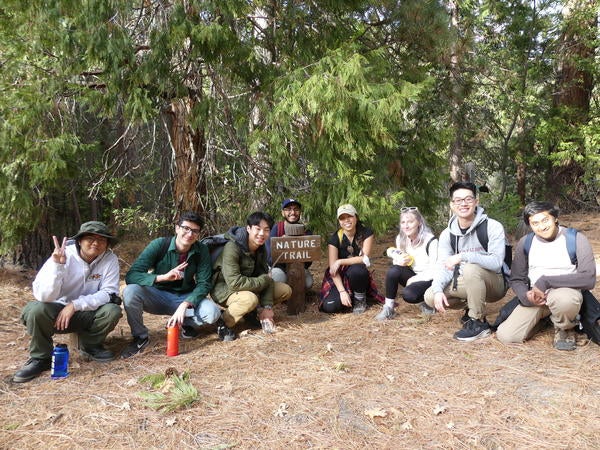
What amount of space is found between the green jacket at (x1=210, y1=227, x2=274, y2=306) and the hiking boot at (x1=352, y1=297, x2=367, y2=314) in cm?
108

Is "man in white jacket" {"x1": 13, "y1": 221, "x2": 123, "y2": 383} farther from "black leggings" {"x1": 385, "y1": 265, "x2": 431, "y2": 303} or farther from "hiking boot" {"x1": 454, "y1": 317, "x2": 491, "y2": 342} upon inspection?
"hiking boot" {"x1": 454, "y1": 317, "x2": 491, "y2": 342}

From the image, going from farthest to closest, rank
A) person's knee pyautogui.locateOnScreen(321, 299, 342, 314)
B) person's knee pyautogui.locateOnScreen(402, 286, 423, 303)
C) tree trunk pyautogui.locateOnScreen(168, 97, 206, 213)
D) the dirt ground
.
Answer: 1. tree trunk pyautogui.locateOnScreen(168, 97, 206, 213)
2. person's knee pyautogui.locateOnScreen(321, 299, 342, 314)
3. person's knee pyautogui.locateOnScreen(402, 286, 423, 303)
4. the dirt ground

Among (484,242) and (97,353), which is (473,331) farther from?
(97,353)

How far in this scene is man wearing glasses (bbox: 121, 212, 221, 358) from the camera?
14.2ft

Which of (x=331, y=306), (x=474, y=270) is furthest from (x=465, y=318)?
(x=331, y=306)

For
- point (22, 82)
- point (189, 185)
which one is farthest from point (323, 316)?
point (22, 82)

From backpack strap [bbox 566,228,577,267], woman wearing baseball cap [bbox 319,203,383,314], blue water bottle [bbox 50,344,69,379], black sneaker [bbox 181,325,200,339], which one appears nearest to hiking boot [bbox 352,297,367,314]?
woman wearing baseball cap [bbox 319,203,383,314]

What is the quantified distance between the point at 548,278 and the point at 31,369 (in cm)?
418

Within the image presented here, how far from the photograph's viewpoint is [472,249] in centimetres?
445

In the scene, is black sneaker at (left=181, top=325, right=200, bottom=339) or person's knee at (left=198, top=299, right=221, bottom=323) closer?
person's knee at (left=198, top=299, right=221, bottom=323)

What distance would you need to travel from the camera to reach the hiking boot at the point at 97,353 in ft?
13.3

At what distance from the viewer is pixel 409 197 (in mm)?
6867

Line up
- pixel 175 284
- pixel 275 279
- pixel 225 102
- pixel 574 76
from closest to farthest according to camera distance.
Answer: pixel 175 284
pixel 275 279
pixel 225 102
pixel 574 76

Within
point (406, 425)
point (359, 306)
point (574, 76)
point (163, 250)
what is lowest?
point (406, 425)
